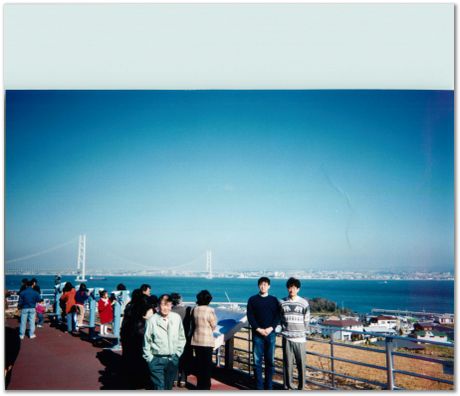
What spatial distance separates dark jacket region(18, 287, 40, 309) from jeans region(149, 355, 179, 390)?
3.16 metres

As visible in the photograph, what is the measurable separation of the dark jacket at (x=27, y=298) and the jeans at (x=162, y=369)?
3162 millimetres

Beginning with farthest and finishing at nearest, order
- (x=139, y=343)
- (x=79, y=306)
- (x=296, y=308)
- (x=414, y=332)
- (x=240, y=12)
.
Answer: (x=79, y=306) → (x=414, y=332) → (x=240, y=12) → (x=296, y=308) → (x=139, y=343)

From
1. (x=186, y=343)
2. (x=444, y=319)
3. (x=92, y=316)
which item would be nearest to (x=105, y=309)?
(x=92, y=316)

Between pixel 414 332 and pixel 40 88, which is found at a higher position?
pixel 40 88

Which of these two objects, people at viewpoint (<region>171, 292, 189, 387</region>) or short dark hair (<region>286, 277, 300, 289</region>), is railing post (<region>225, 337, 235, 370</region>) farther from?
short dark hair (<region>286, 277, 300, 289</region>)

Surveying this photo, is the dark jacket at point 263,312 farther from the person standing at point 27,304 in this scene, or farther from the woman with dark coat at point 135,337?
the person standing at point 27,304

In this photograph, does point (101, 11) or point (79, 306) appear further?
point (79, 306)

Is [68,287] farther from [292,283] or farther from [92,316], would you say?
[292,283]

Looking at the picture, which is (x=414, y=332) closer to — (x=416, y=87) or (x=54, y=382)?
(x=416, y=87)

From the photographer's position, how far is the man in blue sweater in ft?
10.8

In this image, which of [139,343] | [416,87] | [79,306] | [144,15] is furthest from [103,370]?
[416,87]

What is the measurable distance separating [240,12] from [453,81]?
2398mm

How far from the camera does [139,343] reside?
3074 mm

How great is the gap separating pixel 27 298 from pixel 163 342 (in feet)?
11.1
